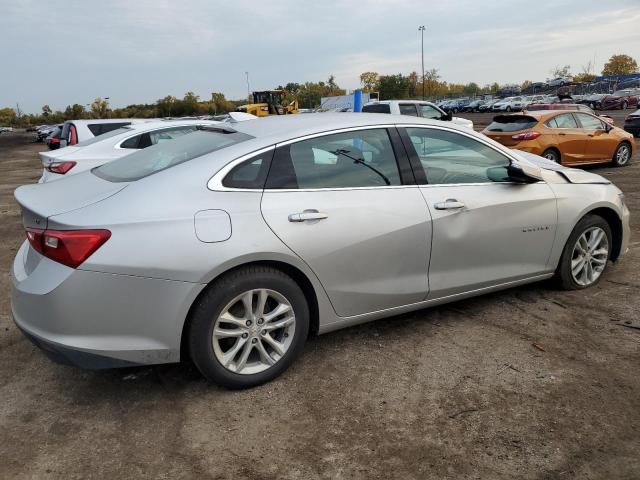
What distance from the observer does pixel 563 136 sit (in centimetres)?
1126

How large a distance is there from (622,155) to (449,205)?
10.9 meters

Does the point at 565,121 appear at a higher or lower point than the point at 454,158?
lower

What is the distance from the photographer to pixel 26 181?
1466cm

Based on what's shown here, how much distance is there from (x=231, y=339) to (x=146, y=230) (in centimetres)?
79

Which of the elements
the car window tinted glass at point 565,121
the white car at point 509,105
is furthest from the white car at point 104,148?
the white car at point 509,105

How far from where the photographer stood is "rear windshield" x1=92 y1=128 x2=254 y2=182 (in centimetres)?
327

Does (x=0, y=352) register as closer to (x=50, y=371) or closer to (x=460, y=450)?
(x=50, y=371)

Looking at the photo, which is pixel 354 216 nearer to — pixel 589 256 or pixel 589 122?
pixel 589 256

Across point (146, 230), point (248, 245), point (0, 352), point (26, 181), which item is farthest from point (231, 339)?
point (26, 181)

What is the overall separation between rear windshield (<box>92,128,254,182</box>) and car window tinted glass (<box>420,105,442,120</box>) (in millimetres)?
13163

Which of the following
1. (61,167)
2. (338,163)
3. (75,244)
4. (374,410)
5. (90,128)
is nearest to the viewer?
(75,244)

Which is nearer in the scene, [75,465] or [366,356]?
[75,465]

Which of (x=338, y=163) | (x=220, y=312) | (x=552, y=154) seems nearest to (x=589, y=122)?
(x=552, y=154)

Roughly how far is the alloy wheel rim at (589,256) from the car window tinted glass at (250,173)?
2.68m
